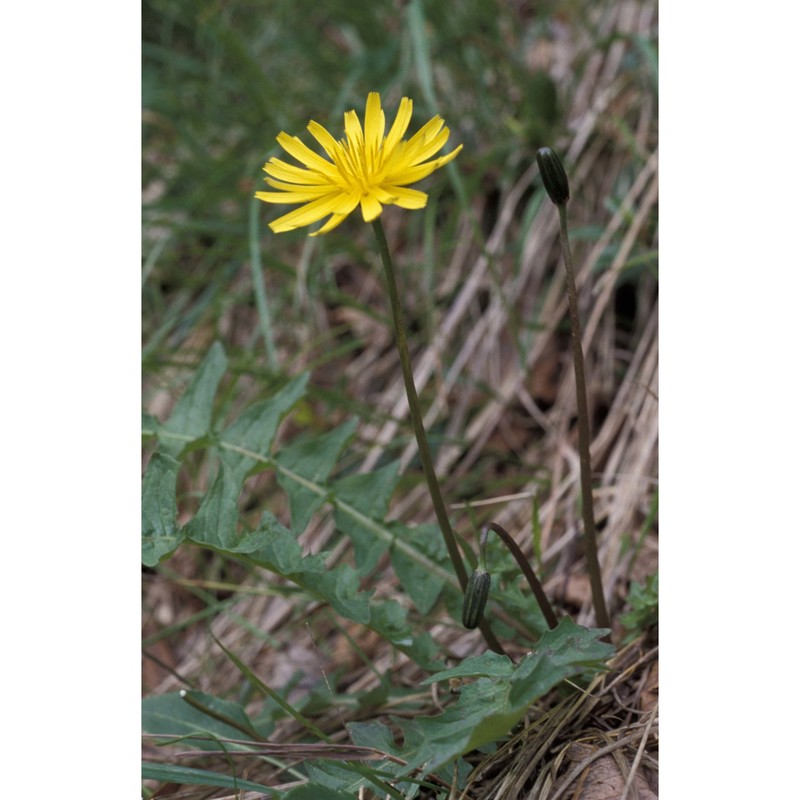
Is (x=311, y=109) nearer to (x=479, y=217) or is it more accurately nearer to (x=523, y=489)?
(x=479, y=217)

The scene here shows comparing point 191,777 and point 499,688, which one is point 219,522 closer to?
point 191,777

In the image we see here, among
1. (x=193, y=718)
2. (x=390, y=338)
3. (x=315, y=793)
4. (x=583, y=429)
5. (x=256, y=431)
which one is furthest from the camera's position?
(x=390, y=338)

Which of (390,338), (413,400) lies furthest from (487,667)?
(390,338)

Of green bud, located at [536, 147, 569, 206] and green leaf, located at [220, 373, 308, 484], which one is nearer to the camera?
green bud, located at [536, 147, 569, 206]

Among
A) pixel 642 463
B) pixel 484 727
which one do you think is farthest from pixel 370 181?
pixel 642 463

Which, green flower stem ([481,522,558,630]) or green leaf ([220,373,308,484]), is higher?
green leaf ([220,373,308,484])

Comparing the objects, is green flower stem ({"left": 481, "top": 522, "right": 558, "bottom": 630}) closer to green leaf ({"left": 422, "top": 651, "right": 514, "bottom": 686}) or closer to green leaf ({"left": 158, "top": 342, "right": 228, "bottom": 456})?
green leaf ({"left": 422, "top": 651, "right": 514, "bottom": 686})

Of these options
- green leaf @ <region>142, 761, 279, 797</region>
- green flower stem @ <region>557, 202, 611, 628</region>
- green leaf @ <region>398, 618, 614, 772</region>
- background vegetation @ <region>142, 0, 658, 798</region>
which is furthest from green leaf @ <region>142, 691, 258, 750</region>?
green flower stem @ <region>557, 202, 611, 628</region>
